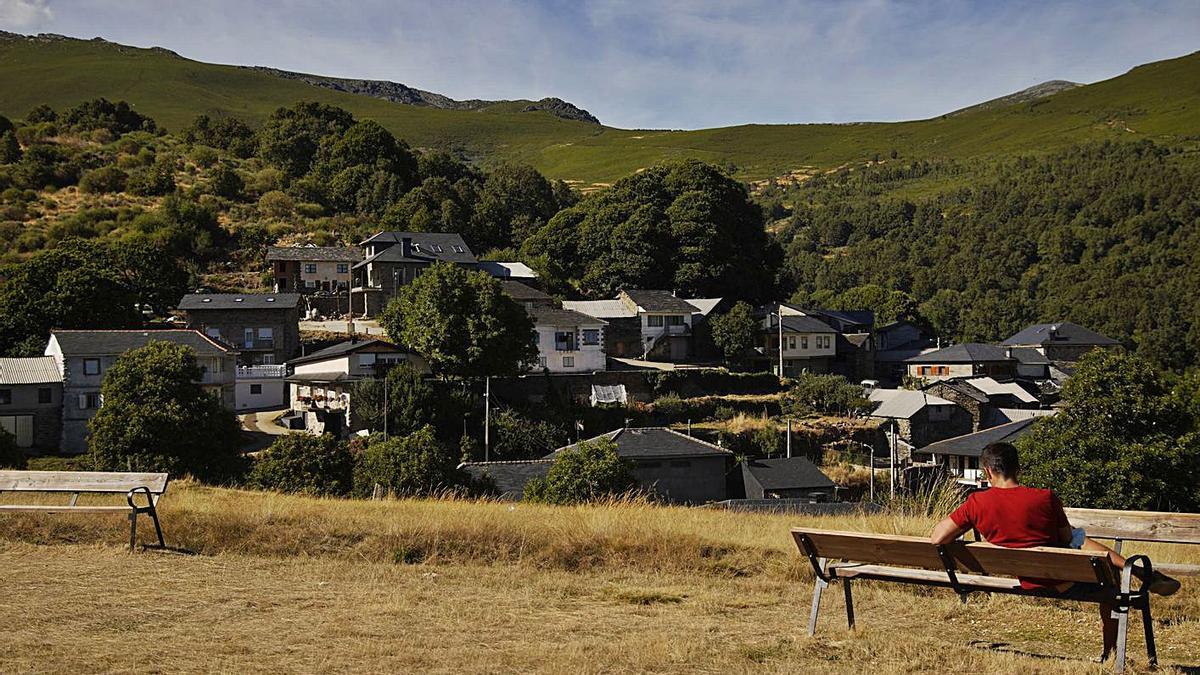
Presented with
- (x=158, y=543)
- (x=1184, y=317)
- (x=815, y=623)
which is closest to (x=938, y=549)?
(x=815, y=623)

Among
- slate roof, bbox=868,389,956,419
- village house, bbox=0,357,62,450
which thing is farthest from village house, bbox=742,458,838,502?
village house, bbox=0,357,62,450

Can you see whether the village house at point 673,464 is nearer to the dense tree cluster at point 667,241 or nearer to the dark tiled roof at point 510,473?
the dark tiled roof at point 510,473

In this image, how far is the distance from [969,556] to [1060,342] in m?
75.0

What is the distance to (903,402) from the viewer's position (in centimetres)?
5169

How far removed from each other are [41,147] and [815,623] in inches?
4045

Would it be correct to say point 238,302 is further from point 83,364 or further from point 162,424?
point 162,424

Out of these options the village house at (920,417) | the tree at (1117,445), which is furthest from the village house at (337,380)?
the tree at (1117,445)

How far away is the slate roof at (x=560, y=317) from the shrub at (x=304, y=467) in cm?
2256

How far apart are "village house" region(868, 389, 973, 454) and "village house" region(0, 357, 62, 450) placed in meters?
36.8

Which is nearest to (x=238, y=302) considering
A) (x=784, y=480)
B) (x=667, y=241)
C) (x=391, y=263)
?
(x=391, y=263)

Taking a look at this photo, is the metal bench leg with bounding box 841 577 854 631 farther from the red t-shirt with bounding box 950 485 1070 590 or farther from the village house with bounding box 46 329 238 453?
the village house with bounding box 46 329 238 453

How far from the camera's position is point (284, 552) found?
32.9ft

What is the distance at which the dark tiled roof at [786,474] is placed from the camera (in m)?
36.3

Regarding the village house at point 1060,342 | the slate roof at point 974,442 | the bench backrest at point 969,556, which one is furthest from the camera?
the village house at point 1060,342
